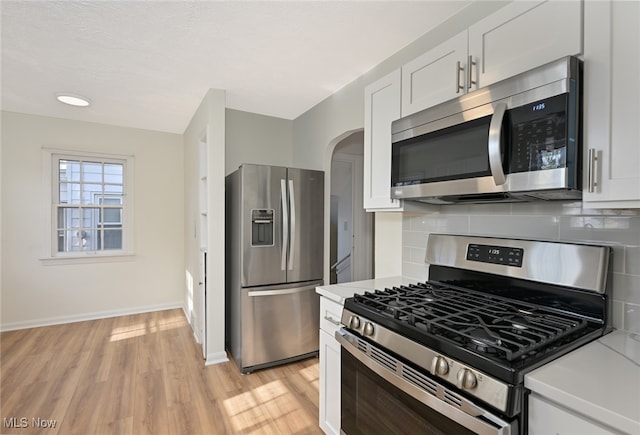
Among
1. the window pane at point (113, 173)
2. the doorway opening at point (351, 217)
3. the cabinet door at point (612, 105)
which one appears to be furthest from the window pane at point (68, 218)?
the cabinet door at point (612, 105)

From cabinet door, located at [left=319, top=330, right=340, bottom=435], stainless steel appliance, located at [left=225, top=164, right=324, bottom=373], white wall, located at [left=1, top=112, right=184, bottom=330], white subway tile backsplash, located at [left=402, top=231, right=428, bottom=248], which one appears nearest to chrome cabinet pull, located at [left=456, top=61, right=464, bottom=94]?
white subway tile backsplash, located at [left=402, top=231, right=428, bottom=248]

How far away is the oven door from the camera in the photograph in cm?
95

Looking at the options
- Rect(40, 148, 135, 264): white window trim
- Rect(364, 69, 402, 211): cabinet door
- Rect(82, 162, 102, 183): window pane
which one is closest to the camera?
Rect(364, 69, 402, 211): cabinet door

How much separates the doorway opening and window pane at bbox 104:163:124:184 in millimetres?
2921

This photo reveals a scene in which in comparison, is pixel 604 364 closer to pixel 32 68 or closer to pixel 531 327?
pixel 531 327

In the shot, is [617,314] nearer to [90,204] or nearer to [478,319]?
[478,319]

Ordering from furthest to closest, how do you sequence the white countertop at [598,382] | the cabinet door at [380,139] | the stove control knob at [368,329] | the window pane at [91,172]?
the window pane at [91,172], the cabinet door at [380,139], the stove control knob at [368,329], the white countertop at [598,382]

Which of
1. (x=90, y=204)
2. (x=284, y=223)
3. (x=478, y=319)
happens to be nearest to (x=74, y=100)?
(x=90, y=204)

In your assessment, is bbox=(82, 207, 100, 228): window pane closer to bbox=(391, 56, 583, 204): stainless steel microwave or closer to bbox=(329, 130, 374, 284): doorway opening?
bbox=(329, 130, 374, 284): doorway opening

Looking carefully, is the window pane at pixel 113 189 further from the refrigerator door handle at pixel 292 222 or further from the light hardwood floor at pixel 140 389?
the refrigerator door handle at pixel 292 222

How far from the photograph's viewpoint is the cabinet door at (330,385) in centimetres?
173

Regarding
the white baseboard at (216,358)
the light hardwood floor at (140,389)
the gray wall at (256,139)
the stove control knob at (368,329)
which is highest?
the gray wall at (256,139)

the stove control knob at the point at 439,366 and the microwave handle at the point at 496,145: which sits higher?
the microwave handle at the point at 496,145

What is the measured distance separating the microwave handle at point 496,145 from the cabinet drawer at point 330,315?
100 centimetres
